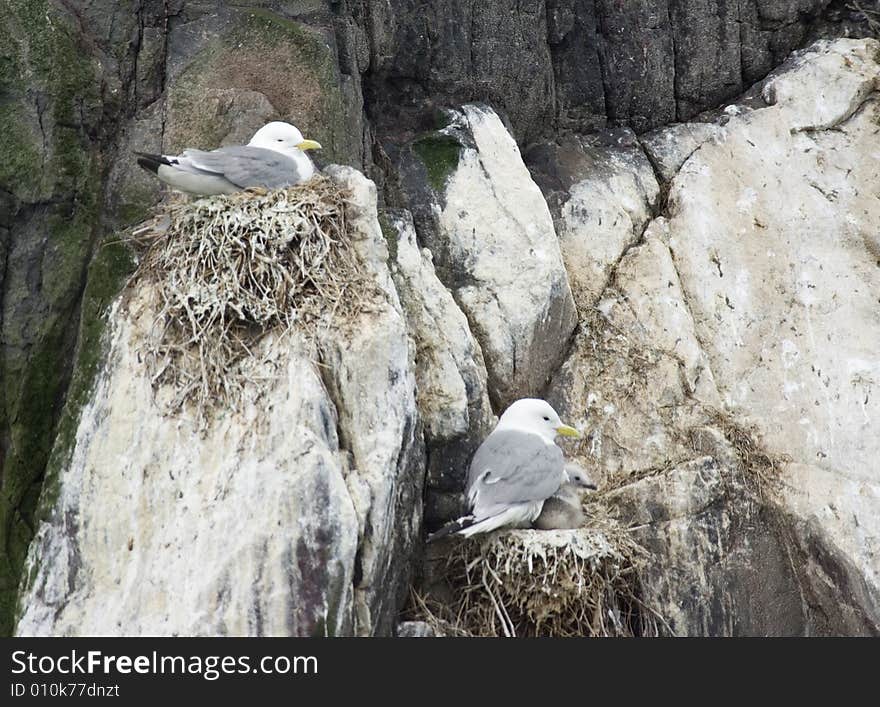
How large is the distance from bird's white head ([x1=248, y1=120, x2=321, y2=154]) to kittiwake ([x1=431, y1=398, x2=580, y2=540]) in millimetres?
2052

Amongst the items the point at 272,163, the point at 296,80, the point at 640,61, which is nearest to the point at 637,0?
the point at 640,61

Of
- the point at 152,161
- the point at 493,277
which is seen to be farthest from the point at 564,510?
the point at 152,161

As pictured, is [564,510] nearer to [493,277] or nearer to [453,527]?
[453,527]

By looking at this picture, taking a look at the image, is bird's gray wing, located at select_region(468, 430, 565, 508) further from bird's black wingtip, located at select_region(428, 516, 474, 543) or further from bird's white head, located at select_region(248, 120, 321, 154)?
bird's white head, located at select_region(248, 120, 321, 154)

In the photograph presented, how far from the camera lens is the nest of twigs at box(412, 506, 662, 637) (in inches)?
291

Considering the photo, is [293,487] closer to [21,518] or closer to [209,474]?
[209,474]

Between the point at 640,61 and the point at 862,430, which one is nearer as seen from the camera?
the point at 862,430

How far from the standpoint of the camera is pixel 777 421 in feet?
29.0

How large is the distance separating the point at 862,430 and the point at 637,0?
3757mm

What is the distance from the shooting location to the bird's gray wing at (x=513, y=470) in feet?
24.6

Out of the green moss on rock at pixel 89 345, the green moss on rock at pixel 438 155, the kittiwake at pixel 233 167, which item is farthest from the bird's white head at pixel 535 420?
the green moss on rock at pixel 89 345

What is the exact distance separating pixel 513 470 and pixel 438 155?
2610mm

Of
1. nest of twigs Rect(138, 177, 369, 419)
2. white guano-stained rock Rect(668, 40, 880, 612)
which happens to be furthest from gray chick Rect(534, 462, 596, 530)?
nest of twigs Rect(138, 177, 369, 419)

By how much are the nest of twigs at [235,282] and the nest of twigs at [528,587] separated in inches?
63.4
